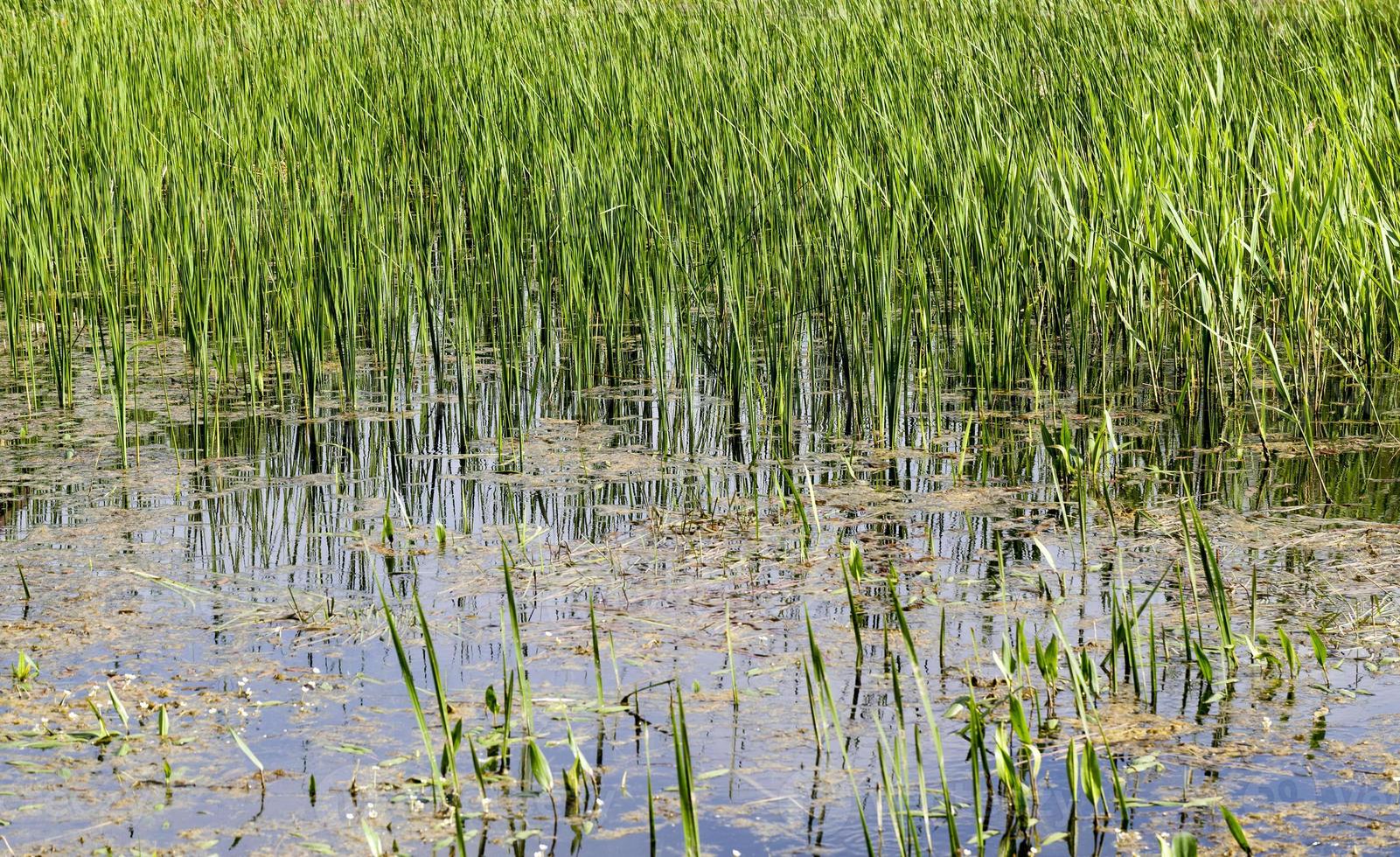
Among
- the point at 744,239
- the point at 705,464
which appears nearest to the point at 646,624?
the point at 705,464

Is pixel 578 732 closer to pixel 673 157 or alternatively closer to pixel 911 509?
pixel 911 509

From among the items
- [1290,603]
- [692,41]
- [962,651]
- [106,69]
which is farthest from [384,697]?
[692,41]

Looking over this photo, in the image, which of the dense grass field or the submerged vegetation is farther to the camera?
the dense grass field

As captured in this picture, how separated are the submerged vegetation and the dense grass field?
35 millimetres

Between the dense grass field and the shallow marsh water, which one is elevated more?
the dense grass field

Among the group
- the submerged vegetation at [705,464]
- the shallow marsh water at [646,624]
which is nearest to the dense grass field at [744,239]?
the submerged vegetation at [705,464]

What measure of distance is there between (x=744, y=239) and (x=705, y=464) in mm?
1059

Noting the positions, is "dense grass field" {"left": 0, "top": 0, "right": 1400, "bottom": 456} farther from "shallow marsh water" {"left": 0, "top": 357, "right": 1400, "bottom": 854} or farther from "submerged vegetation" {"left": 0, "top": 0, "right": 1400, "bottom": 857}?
"shallow marsh water" {"left": 0, "top": 357, "right": 1400, "bottom": 854}

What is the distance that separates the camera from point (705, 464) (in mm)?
4113

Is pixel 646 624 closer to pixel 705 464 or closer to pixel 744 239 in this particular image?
pixel 705 464

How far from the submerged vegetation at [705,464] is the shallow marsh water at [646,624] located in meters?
0.01

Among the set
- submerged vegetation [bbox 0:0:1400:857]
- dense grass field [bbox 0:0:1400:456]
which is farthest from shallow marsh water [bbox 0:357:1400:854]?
dense grass field [bbox 0:0:1400:456]

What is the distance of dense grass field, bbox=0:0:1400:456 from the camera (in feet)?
15.1

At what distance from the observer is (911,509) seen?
3777mm
